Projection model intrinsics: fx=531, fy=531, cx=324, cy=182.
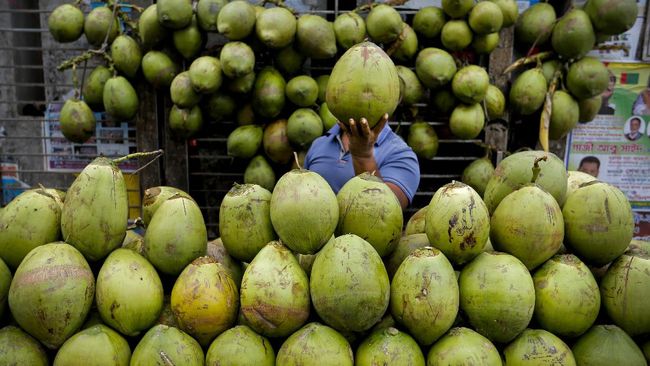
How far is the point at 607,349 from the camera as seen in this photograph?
1.54 metres

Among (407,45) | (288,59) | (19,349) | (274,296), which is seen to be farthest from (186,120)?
(274,296)

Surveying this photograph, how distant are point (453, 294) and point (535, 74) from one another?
2325mm

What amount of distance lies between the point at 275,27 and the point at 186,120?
0.79m

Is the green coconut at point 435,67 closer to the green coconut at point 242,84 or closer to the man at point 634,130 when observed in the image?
the green coconut at point 242,84

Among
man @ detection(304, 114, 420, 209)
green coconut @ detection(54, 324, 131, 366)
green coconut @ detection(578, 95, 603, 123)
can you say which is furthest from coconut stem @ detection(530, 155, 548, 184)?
green coconut @ detection(578, 95, 603, 123)

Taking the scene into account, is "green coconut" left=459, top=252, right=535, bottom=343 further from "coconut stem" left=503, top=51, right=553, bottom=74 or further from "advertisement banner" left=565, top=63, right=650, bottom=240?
"advertisement banner" left=565, top=63, right=650, bottom=240

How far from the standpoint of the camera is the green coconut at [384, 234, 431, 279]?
1697 millimetres

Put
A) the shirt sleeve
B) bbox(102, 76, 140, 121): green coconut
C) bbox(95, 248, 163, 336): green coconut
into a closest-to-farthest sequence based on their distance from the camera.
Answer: bbox(95, 248, 163, 336): green coconut
the shirt sleeve
bbox(102, 76, 140, 121): green coconut

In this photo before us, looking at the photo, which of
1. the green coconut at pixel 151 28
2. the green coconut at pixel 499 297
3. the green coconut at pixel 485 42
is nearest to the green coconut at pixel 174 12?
the green coconut at pixel 151 28

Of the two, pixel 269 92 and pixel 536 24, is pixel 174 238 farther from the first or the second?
pixel 536 24

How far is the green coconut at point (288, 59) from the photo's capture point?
3289 millimetres

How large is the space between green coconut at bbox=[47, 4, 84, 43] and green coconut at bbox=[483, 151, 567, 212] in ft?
9.15

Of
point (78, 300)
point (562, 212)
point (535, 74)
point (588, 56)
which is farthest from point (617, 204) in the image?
point (588, 56)

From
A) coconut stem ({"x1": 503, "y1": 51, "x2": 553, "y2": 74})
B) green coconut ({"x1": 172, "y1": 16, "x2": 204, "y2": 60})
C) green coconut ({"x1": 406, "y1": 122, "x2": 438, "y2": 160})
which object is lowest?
green coconut ({"x1": 406, "y1": 122, "x2": 438, "y2": 160})
